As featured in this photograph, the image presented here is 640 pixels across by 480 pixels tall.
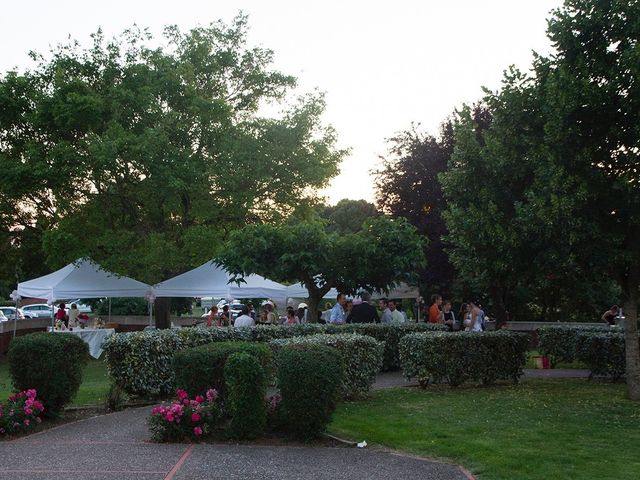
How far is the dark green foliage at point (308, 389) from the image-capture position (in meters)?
8.97

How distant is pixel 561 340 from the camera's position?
691 inches

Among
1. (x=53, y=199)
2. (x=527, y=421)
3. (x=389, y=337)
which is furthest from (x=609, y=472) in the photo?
(x=53, y=199)

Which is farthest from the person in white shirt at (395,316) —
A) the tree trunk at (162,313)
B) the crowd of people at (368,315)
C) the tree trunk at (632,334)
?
the tree trunk at (162,313)

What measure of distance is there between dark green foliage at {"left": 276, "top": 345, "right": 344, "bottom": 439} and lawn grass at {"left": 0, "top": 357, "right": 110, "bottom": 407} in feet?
13.7

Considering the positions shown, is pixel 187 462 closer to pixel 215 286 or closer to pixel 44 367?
pixel 44 367

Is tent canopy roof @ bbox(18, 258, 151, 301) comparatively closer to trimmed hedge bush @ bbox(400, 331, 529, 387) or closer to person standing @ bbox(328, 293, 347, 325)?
person standing @ bbox(328, 293, 347, 325)

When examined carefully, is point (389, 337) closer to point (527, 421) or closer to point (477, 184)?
point (477, 184)

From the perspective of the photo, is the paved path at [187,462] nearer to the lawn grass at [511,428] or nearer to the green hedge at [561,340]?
the lawn grass at [511,428]

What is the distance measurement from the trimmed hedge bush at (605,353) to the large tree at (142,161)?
11.3m

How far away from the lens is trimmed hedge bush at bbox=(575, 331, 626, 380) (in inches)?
606

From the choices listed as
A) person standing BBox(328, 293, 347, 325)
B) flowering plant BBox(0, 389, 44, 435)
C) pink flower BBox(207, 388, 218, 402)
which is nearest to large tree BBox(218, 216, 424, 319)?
person standing BBox(328, 293, 347, 325)

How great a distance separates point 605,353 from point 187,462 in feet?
34.4

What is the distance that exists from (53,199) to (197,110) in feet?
19.1

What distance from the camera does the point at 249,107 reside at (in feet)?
91.5
